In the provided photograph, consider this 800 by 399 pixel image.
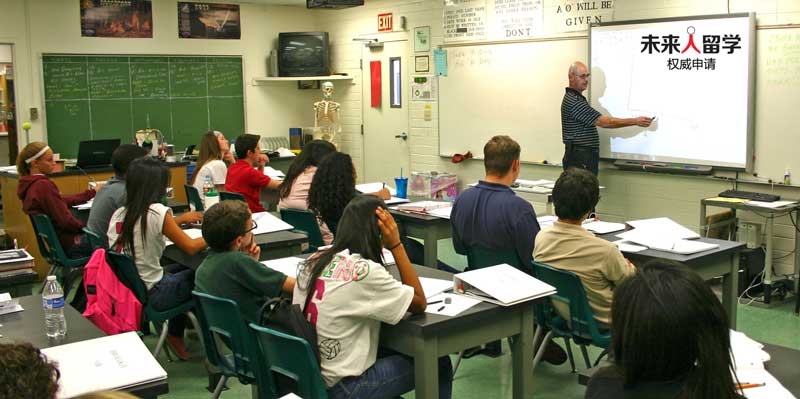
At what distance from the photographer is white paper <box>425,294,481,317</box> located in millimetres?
2979

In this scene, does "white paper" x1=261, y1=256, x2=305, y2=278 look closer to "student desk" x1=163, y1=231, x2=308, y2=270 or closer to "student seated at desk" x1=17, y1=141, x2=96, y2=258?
"student desk" x1=163, y1=231, x2=308, y2=270

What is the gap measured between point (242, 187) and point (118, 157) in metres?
1.18

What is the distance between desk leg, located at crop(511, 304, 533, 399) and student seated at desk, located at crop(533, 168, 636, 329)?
1.44ft

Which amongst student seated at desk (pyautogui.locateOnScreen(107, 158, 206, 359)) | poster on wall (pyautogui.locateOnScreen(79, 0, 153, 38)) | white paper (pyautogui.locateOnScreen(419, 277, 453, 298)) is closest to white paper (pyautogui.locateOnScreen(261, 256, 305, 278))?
white paper (pyautogui.locateOnScreen(419, 277, 453, 298))

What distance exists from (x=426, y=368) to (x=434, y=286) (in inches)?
18.5

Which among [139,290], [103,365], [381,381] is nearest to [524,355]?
[381,381]

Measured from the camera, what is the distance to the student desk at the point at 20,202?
6.66 m

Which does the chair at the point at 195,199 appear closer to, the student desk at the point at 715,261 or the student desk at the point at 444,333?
the student desk at the point at 715,261

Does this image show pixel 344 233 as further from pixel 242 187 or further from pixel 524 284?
pixel 242 187

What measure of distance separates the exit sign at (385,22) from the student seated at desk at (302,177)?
4.22m

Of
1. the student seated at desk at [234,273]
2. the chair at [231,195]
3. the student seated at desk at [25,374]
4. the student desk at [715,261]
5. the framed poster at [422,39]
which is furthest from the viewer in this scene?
the framed poster at [422,39]

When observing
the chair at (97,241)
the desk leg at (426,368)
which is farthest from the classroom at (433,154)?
the chair at (97,241)

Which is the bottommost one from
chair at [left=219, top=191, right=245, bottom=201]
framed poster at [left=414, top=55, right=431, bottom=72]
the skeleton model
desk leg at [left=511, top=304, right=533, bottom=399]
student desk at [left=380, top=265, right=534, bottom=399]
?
desk leg at [left=511, top=304, right=533, bottom=399]

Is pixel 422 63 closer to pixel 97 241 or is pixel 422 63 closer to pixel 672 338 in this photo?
pixel 97 241
